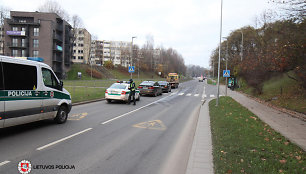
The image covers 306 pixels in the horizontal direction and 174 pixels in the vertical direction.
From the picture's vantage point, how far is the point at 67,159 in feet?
15.0

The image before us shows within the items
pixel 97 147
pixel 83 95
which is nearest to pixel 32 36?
pixel 83 95

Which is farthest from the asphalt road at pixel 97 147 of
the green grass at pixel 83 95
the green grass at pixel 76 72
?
the green grass at pixel 76 72

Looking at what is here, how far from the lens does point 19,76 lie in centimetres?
600

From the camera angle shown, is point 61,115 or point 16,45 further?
point 16,45

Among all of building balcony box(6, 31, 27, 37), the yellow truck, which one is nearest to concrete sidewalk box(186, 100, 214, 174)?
the yellow truck

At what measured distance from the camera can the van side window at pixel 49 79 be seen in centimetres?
710

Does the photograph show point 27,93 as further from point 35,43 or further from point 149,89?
point 35,43

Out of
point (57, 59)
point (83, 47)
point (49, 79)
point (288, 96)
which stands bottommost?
point (288, 96)

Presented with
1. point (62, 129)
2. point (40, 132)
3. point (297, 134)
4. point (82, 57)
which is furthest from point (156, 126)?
point (82, 57)

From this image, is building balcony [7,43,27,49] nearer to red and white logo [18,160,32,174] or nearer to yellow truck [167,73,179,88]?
yellow truck [167,73,179,88]

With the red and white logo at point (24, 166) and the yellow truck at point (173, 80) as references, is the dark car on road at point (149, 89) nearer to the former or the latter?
the red and white logo at point (24, 166)

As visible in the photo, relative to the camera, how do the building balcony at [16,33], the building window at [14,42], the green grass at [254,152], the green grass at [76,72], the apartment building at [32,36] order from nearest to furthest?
the green grass at [254,152], the building balcony at [16,33], the apartment building at [32,36], the building window at [14,42], the green grass at [76,72]

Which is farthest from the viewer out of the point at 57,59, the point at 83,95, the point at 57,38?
the point at 57,59

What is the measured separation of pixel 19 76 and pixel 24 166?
2943 millimetres
